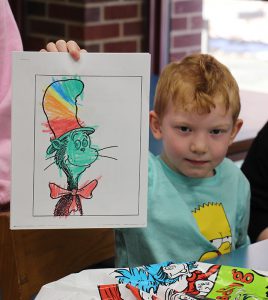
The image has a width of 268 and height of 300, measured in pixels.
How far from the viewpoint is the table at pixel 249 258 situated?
1.38 m

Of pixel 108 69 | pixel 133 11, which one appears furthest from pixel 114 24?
pixel 108 69

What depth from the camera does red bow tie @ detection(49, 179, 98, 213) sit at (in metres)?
1.29

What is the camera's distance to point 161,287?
1159 millimetres

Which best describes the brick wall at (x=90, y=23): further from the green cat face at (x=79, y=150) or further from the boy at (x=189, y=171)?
the green cat face at (x=79, y=150)

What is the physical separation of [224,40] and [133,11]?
20.4 inches

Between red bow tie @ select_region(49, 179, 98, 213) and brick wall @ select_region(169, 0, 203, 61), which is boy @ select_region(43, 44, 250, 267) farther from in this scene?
brick wall @ select_region(169, 0, 203, 61)

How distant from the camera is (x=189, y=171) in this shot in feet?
5.31

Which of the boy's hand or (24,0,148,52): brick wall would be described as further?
(24,0,148,52): brick wall

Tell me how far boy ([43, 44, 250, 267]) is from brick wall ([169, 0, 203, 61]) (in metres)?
2.23

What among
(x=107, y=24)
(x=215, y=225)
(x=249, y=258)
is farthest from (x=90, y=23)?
(x=249, y=258)

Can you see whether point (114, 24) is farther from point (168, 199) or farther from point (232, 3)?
point (168, 199)

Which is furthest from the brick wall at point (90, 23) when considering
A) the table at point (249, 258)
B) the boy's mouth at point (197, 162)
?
the table at point (249, 258)

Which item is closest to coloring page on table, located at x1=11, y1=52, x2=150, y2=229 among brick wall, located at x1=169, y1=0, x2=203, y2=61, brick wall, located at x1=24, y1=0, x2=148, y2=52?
brick wall, located at x1=24, y1=0, x2=148, y2=52

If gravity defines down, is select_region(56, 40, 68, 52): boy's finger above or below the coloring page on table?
above
